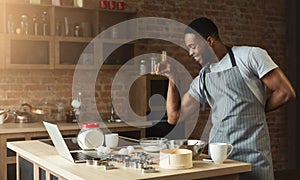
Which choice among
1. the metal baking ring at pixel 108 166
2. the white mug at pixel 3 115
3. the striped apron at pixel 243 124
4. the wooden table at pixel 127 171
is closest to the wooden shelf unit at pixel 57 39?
the white mug at pixel 3 115

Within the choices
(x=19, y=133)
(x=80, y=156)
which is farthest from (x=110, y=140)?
(x=19, y=133)

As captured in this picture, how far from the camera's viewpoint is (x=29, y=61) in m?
5.08

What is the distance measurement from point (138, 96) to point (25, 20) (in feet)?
5.08

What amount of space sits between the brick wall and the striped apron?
2.89 metres

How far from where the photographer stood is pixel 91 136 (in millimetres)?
2773

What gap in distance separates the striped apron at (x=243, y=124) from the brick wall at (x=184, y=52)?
289 cm

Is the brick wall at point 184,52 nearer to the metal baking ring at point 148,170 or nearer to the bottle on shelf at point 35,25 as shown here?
the bottle on shelf at point 35,25

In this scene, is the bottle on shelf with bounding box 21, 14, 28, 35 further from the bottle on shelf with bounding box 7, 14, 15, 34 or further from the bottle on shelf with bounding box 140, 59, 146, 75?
the bottle on shelf with bounding box 140, 59, 146, 75

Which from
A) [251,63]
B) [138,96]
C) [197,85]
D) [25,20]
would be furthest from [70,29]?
[251,63]

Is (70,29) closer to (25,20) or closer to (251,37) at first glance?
(25,20)

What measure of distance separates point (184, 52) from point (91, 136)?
360 centimetres

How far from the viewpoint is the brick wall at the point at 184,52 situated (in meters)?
5.16

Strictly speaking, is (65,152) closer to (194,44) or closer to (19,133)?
(194,44)

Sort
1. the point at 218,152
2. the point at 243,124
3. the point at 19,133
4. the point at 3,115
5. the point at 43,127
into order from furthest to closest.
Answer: the point at 3,115 → the point at 43,127 → the point at 19,133 → the point at 243,124 → the point at 218,152
